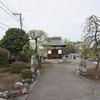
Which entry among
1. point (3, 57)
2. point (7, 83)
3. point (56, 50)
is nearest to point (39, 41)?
point (3, 57)

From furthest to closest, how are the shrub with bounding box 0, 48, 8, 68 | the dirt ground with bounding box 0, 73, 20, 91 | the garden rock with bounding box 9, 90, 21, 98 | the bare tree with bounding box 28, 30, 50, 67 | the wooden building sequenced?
the wooden building < the bare tree with bounding box 28, 30, 50, 67 < the shrub with bounding box 0, 48, 8, 68 < the dirt ground with bounding box 0, 73, 20, 91 < the garden rock with bounding box 9, 90, 21, 98

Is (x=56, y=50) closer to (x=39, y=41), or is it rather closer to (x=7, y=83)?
(x=39, y=41)

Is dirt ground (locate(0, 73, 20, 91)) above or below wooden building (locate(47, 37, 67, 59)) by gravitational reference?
below

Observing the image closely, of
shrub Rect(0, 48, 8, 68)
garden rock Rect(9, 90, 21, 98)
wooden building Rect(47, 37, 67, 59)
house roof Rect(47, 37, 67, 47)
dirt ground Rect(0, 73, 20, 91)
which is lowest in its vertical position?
garden rock Rect(9, 90, 21, 98)

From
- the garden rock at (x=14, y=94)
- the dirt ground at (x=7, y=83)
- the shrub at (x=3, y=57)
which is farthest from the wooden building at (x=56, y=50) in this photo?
the garden rock at (x=14, y=94)

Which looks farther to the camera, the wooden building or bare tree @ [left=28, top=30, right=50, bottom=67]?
the wooden building

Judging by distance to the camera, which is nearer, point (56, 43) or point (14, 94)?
point (14, 94)

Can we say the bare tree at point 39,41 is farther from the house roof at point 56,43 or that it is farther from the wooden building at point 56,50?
the wooden building at point 56,50

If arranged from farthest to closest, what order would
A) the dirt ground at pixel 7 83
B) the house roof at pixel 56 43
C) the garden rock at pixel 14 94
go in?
the house roof at pixel 56 43
the dirt ground at pixel 7 83
the garden rock at pixel 14 94

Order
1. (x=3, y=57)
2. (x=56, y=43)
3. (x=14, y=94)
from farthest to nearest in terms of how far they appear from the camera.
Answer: (x=56, y=43)
(x=3, y=57)
(x=14, y=94)

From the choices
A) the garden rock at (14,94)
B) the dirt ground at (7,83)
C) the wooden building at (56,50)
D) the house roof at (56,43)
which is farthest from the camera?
the wooden building at (56,50)

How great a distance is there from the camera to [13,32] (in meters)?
37.1

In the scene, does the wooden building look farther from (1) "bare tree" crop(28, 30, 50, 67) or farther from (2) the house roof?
(1) "bare tree" crop(28, 30, 50, 67)

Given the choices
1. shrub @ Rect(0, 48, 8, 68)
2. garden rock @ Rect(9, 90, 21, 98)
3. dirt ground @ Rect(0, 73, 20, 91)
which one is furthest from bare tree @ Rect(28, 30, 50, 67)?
garden rock @ Rect(9, 90, 21, 98)
